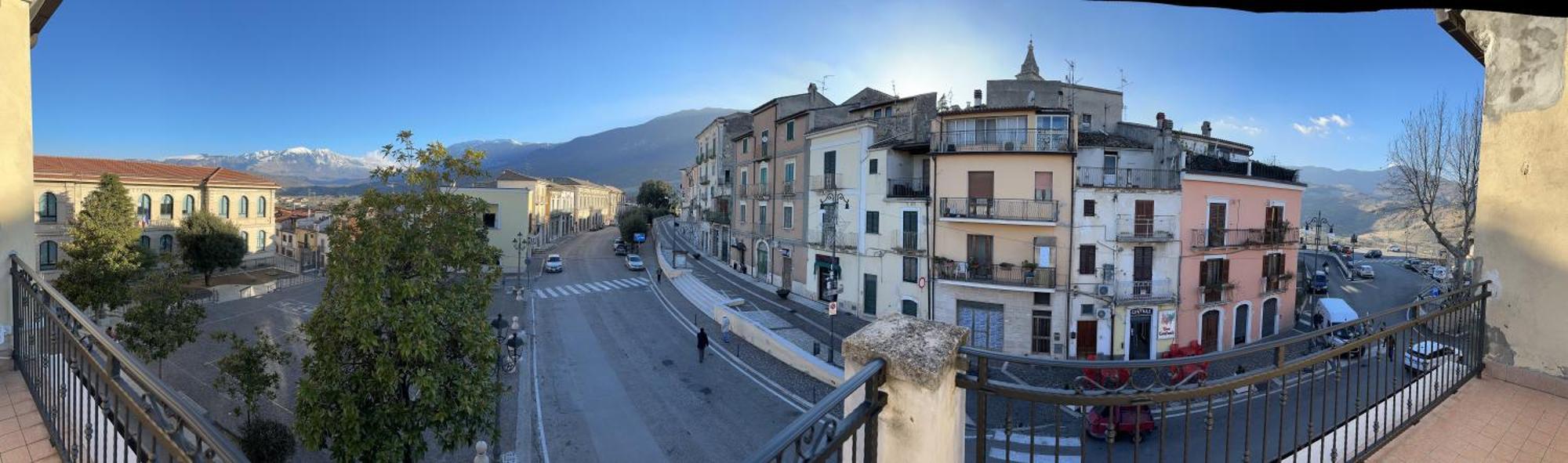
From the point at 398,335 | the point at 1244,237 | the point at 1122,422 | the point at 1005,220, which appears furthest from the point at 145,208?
the point at 1244,237

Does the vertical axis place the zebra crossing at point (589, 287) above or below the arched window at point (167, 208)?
below

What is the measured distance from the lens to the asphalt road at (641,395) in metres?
14.1

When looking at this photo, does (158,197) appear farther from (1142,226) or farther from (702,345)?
(1142,226)

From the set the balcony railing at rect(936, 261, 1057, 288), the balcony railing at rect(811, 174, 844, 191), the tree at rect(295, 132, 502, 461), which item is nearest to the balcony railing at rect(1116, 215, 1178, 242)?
the balcony railing at rect(936, 261, 1057, 288)

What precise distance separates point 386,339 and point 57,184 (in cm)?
4690

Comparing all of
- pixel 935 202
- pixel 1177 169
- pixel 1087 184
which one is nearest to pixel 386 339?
pixel 935 202

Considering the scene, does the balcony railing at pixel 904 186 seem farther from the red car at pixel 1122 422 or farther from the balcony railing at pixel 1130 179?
the red car at pixel 1122 422

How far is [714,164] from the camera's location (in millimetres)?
51188

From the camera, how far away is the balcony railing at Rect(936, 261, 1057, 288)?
22.2 meters

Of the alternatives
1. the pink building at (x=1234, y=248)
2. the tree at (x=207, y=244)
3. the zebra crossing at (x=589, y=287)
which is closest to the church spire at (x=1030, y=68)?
the pink building at (x=1234, y=248)

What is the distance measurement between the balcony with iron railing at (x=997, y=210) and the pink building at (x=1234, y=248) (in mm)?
5356

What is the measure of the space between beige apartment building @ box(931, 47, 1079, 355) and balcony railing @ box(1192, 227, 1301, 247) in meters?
5.74

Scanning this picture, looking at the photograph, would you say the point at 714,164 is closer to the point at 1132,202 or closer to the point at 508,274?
the point at 508,274

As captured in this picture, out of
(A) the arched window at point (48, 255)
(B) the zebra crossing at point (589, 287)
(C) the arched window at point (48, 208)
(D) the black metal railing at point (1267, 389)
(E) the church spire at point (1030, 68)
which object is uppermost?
(E) the church spire at point (1030, 68)
